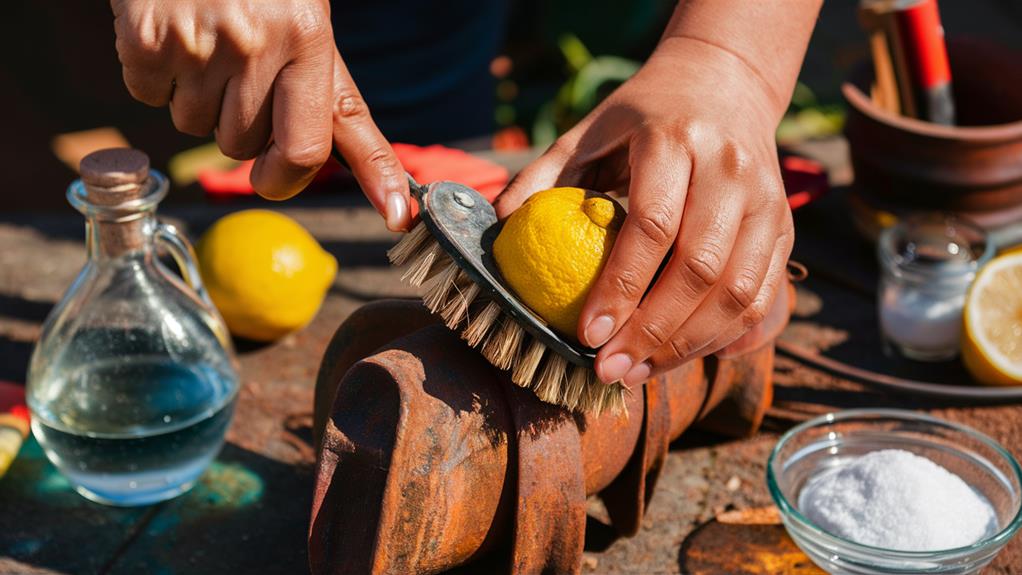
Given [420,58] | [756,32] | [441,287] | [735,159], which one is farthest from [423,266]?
[420,58]

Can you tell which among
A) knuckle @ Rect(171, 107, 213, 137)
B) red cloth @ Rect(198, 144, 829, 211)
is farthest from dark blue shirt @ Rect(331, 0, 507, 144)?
knuckle @ Rect(171, 107, 213, 137)

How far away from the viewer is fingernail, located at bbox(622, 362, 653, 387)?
1491mm

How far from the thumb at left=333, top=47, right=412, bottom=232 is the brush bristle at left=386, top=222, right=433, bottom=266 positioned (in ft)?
0.12

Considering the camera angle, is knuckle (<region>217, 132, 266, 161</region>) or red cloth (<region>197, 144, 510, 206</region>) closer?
knuckle (<region>217, 132, 266, 161</region>)

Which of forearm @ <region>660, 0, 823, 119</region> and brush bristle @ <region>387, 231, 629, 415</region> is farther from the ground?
forearm @ <region>660, 0, 823, 119</region>

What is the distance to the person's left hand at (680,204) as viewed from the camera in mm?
1462

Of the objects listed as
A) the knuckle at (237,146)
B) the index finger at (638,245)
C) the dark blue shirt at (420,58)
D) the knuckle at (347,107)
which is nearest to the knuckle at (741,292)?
the index finger at (638,245)

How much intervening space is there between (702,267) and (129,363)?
1038 millimetres

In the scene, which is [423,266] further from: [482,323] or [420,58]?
[420,58]

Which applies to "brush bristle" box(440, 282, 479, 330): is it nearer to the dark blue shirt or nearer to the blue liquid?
the blue liquid

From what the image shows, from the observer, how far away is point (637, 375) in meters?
1.50

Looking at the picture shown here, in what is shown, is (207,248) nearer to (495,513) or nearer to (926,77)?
(495,513)

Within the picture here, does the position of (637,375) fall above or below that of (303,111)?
below

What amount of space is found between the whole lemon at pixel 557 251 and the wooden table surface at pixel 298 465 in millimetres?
576
